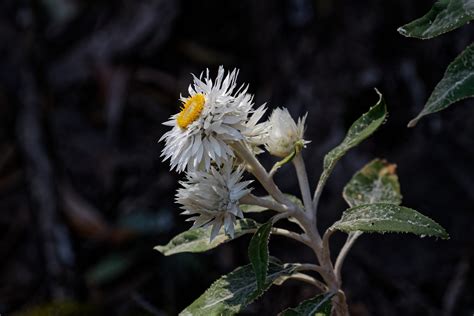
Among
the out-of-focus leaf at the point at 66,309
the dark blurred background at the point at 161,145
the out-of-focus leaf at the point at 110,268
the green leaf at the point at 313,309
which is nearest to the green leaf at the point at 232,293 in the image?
the green leaf at the point at 313,309

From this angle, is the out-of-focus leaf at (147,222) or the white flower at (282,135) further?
the out-of-focus leaf at (147,222)

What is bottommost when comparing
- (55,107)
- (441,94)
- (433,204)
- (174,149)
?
(433,204)

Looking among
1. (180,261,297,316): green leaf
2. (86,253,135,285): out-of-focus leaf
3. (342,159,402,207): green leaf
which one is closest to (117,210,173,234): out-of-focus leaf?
(86,253,135,285): out-of-focus leaf

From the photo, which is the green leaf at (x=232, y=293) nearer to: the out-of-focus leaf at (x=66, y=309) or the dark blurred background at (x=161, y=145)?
the dark blurred background at (x=161, y=145)

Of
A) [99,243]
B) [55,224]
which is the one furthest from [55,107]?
[55,224]

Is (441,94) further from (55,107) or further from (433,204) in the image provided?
(55,107)

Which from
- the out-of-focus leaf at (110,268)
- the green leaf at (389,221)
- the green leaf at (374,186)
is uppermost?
the out-of-focus leaf at (110,268)

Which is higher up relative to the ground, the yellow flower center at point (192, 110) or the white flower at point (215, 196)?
the yellow flower center at point (192, 110)

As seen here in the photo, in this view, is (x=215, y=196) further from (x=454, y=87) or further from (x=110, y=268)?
(x=110, y=268)
